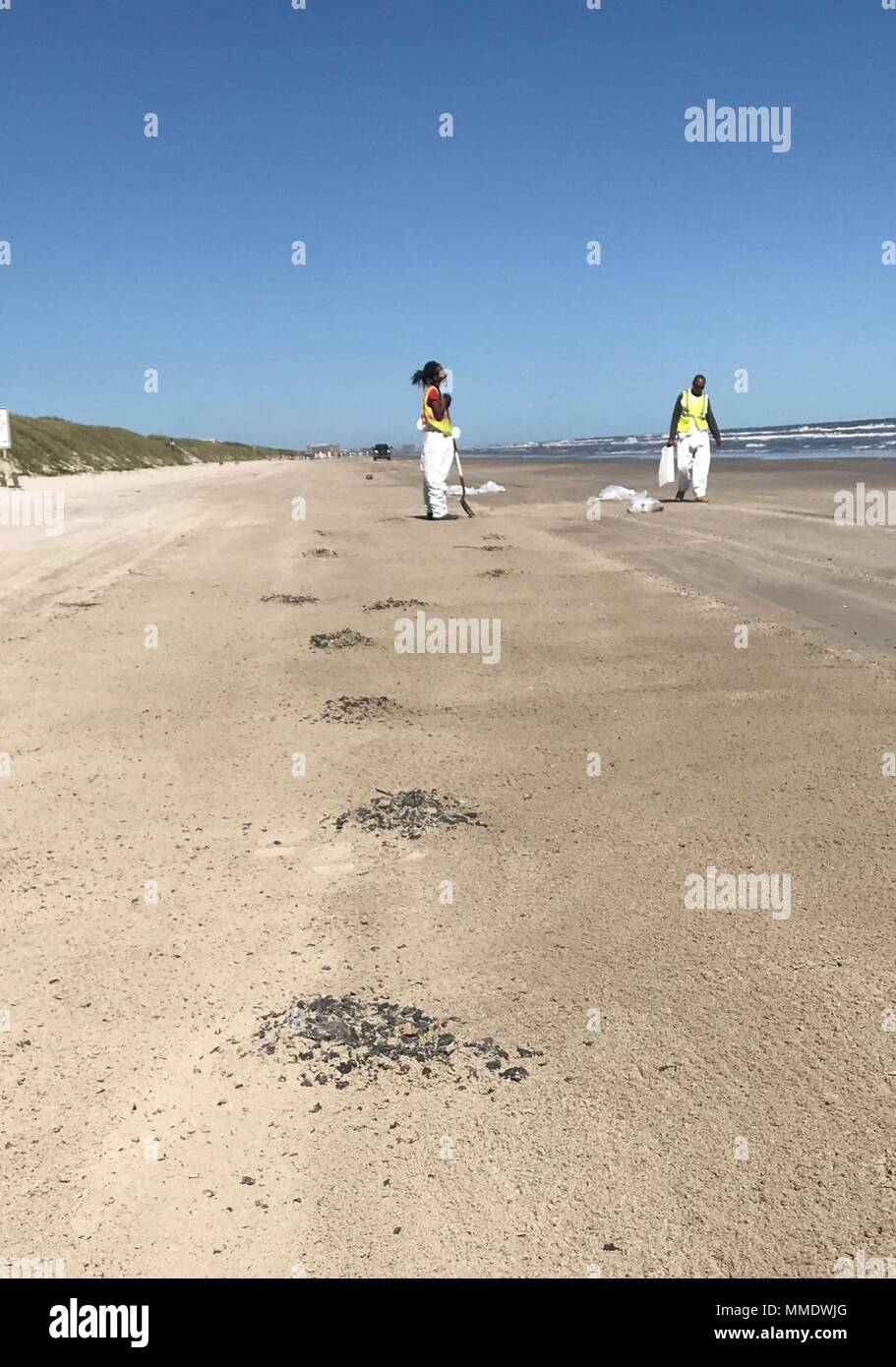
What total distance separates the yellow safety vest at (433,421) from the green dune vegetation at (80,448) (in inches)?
1210

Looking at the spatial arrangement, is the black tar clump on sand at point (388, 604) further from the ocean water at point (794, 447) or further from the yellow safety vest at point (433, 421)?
the ocean water at point (794, 447)

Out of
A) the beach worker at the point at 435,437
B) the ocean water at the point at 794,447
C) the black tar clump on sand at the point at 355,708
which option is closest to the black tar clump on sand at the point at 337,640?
the black tar clump on sand at the point at 355,708

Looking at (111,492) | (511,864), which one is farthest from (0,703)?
(111,492)

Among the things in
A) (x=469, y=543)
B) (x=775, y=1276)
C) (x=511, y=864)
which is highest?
(x=469, y=543)

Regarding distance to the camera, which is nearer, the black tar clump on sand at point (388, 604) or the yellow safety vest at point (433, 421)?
the black tar clump on sand at point (388, 604)

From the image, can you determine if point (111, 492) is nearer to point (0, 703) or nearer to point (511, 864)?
point (0, 703)

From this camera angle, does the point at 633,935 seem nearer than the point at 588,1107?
No

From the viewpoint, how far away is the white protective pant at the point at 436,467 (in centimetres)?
1789

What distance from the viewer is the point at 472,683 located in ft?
22.6

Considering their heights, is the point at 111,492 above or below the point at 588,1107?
above

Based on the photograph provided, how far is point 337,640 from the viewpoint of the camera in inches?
317

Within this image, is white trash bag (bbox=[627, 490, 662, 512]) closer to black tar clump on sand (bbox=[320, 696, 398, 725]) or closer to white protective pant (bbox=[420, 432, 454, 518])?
white protective pant (bbox=[420, 432, 454, 518])

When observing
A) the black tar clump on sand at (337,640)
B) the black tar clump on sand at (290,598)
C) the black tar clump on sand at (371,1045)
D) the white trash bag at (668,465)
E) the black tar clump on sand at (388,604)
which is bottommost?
the black tar clump on sand at (371,1045)

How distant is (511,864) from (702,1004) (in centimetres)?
113
